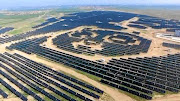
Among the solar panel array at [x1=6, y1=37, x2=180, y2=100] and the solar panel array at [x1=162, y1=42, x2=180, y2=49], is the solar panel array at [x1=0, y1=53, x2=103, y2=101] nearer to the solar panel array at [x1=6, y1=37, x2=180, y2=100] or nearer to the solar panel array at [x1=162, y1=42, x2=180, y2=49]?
the solar panel array at [x1=6, y1=37, x2=180, y2=100]

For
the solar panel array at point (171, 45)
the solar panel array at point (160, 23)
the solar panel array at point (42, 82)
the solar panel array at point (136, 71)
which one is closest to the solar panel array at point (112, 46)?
the solar panel array at point (171, 45)

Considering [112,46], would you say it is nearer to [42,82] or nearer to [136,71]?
[136,71]

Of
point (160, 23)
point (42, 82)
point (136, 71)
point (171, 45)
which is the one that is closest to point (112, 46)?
point (171, 45)

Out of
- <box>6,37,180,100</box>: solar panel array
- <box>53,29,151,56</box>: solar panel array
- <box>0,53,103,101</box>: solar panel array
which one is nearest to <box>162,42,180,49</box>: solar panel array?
<box>53,29,151,56</box>: solar panel array

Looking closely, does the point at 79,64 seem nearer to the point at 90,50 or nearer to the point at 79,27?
the point at 90,50

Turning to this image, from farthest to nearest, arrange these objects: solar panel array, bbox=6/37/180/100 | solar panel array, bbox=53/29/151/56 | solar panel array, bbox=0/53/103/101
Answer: solar panel array, bbox=53/29/151/56, solar panel array, bbox=6/37/180/100, solar panel array, bbox=0/53/103/101
